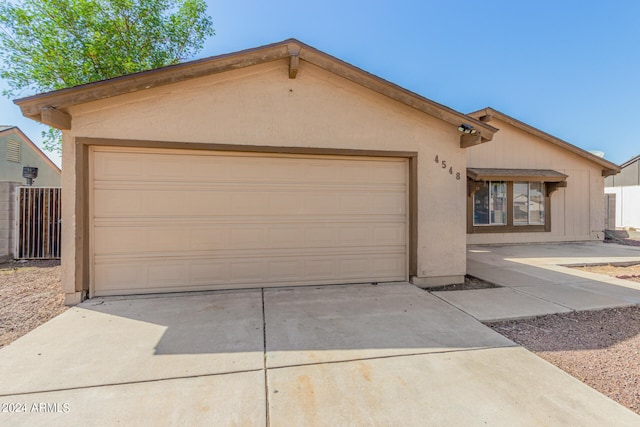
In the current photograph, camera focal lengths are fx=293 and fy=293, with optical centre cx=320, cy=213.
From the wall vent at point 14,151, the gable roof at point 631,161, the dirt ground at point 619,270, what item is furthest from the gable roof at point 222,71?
the gable roof at point 631,161

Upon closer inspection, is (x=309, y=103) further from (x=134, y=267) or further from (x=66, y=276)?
(x=66, y=276)

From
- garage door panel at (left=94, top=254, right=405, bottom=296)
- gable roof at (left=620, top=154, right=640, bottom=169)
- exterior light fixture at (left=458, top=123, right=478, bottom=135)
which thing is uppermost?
gable roof at (left=620, top=154, right=640, bottom=169)

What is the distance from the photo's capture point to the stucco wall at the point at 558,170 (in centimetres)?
1054

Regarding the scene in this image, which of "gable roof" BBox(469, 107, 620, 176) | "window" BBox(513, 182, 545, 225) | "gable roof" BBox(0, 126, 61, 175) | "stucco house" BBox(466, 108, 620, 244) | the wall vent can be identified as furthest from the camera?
the wall vent

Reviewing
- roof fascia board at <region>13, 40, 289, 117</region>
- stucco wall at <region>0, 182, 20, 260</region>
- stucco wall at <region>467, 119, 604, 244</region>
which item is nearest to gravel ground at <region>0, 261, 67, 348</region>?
stucco wall at <region>0, 182, 20, 260</region>

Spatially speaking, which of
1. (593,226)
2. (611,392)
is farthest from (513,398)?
(593,226)

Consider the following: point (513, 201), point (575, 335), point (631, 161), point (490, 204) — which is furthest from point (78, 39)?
point (631, 161)

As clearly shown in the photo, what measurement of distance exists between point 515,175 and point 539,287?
241 inches

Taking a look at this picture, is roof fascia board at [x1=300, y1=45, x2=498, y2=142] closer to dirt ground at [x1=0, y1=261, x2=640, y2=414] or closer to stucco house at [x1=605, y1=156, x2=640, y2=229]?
dirt ground at [x1=0, y1=261, x2=640, y2=414]

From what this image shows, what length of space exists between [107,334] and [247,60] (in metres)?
4.15

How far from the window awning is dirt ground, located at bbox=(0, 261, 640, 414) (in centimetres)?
601

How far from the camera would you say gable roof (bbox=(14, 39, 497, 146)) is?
3955mm

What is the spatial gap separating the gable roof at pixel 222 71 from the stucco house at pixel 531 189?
Answer: 18.5 feet

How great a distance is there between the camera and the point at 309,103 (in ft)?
16.4
